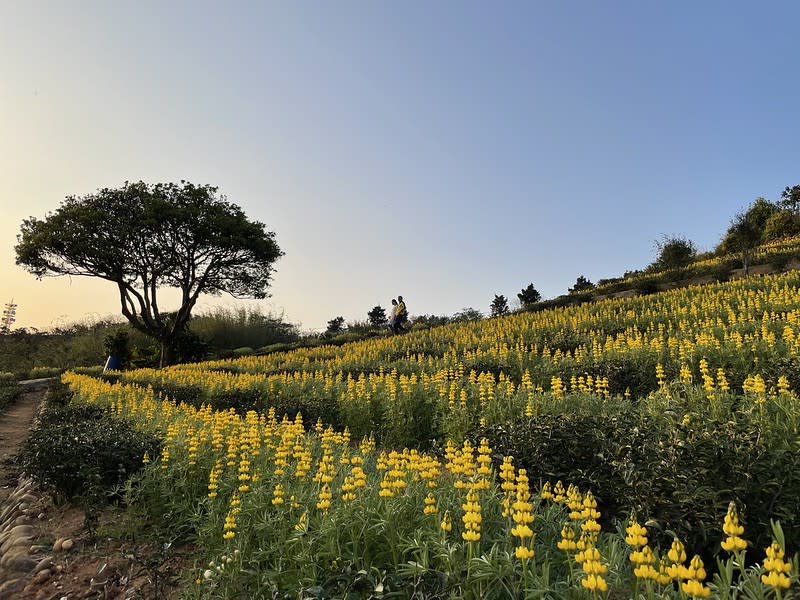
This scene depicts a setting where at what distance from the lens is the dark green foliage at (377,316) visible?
37.4 m

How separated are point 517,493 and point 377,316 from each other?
35.5 m

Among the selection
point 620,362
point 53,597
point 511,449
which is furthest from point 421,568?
point 620,362

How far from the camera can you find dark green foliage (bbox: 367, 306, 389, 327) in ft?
123

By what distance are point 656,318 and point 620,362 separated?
5.73m

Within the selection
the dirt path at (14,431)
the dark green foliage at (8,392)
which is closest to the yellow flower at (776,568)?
the dirt path at (14,431)

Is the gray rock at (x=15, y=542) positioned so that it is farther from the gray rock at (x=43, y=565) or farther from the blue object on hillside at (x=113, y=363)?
the blue object on hillside at (x=113, y=363)

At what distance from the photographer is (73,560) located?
4.16m

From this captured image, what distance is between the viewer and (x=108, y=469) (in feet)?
17.8

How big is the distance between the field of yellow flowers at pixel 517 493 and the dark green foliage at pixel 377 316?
29.7 m

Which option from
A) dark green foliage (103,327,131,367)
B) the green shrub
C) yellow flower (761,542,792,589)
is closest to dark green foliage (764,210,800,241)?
yellow flower (761,542,792,589)

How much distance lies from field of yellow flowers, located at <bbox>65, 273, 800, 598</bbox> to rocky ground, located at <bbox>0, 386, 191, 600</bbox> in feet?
0.95

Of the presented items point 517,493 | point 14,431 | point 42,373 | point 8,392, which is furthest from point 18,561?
point 42,373

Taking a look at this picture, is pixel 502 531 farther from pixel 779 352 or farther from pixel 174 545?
pixel 779 352

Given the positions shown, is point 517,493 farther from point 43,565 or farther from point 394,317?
point 394,317
